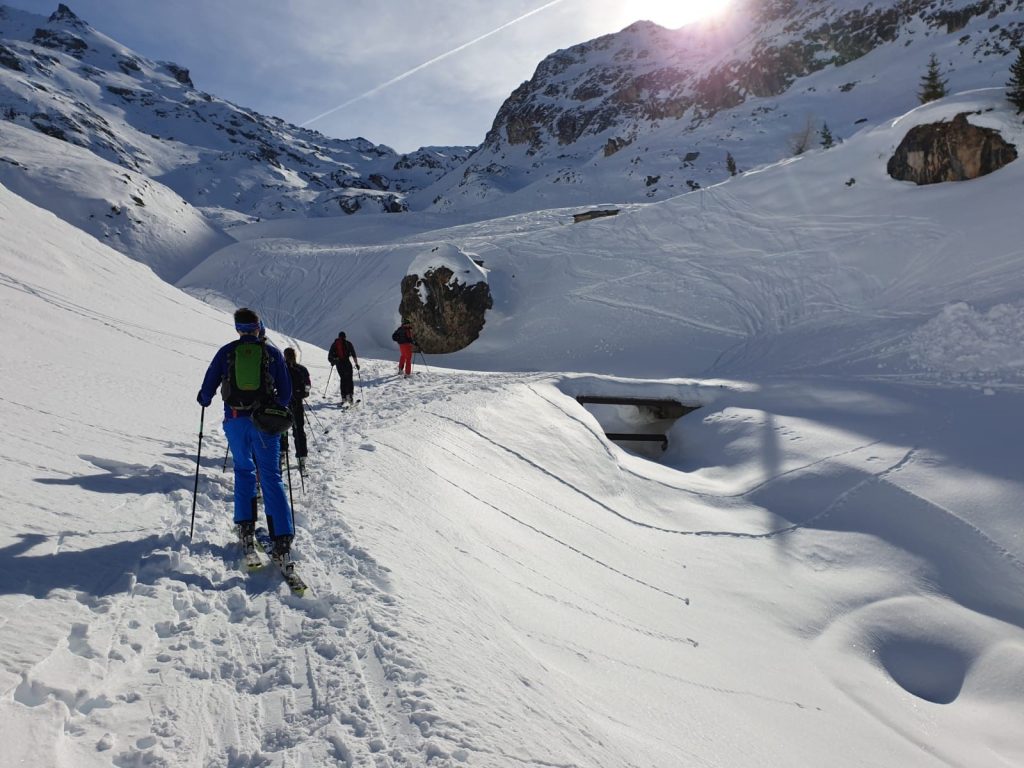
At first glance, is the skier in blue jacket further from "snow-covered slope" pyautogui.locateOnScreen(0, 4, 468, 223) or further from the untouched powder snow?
"snow-covered slope" pyautogui.locateOnScreen(0, 4, 468, 223)

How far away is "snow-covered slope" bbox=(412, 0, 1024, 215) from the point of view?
55875 millimetres

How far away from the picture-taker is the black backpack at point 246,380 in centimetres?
448

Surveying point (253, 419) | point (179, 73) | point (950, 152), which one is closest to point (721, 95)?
point (950, 152)

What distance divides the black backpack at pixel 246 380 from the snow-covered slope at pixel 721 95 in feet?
175

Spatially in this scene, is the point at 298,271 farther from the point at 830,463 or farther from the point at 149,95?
the point at 149,95

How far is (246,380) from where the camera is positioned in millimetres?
4473

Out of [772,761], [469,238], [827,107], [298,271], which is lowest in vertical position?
[772,761]

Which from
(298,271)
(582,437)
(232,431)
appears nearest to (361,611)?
(232,431)

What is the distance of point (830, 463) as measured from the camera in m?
10.9

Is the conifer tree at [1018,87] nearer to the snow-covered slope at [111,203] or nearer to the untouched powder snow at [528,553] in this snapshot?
the untouched powder snow at [528,553]

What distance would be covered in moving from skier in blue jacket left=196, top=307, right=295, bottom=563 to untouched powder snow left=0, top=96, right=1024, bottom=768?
43 centimetres

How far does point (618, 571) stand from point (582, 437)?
5.56 metres

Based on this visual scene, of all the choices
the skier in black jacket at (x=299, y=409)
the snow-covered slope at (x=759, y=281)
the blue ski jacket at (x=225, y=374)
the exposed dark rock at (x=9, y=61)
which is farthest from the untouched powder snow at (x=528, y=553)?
the exposed dark rock at (x=9, y=61)

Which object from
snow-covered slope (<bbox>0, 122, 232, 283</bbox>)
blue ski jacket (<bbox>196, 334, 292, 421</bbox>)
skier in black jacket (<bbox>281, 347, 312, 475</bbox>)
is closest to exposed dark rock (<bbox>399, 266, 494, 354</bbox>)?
skier in black jacket (<bbox>281, 347, 312, 475</bbox>)
